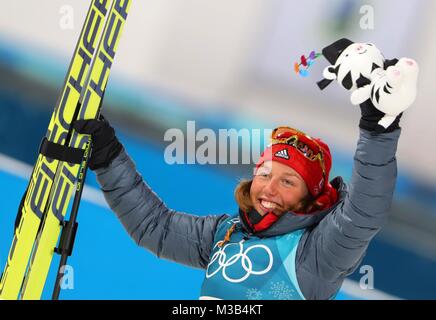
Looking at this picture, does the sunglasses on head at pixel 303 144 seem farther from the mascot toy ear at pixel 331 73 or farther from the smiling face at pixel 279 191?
the mascot toy ear at pixel 331 73

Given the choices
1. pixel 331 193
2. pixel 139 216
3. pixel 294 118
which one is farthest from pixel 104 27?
pixel 294 118

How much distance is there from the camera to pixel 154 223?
6.62ft

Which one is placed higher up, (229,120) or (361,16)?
(361,16)

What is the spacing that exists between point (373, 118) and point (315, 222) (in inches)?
14.1

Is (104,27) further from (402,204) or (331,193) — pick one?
(402,204)

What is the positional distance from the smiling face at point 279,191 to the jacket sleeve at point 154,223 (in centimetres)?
18

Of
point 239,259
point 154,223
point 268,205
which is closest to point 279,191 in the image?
point 268,205

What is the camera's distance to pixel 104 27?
1.86 meters

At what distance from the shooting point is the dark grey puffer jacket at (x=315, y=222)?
5.25 feet

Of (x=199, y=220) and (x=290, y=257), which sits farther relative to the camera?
(x=199, y=220)

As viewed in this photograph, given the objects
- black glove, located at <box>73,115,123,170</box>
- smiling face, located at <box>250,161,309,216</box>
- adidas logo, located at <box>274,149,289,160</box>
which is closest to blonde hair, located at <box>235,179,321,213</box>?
smiling face, located at <box>250,161,309,216</box>

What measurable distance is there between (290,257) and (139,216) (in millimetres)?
433

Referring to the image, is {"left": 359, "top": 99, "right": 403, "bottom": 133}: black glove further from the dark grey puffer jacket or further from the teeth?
the teeth

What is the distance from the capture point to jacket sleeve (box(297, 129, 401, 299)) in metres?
1.58
